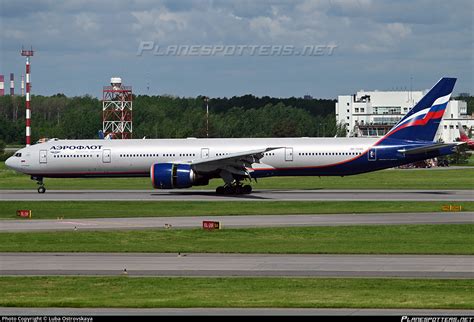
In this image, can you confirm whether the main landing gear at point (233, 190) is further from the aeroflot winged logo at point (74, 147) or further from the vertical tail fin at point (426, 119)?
the vertical tail fin at point (426, 119)

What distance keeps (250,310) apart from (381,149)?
1575 inches

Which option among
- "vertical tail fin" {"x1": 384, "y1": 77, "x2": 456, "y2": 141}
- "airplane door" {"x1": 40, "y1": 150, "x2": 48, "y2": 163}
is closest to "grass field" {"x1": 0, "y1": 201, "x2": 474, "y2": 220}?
"airplane door" {"x1": 40, "y1": 150, "x2": 48, "y2": 163}

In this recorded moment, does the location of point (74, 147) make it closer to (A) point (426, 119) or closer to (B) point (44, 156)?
(B) point (44, 156)

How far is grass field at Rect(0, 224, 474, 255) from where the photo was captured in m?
32.8

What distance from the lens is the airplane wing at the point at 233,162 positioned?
185ft

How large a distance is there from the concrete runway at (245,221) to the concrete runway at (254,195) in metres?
9.86

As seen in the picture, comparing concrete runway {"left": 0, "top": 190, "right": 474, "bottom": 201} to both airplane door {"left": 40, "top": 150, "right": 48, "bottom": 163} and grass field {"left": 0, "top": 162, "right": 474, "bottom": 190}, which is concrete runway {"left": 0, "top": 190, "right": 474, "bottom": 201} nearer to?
airplane door {"left": 40, "top": 150, "right": 48, "bottom": 163}

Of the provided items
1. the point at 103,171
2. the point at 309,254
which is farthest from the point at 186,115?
the point at 309,254

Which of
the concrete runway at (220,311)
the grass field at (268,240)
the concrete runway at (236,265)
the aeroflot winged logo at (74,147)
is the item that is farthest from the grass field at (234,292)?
the aeroflot winged logo at (74,147)

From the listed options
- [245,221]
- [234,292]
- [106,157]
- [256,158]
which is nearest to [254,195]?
[256,158]

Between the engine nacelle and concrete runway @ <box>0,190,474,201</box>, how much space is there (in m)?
0.86

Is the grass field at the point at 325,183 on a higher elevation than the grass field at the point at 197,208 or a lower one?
higher

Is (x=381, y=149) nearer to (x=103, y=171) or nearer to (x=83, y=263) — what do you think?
(x=103, y=171)

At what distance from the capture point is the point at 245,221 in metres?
42.0
